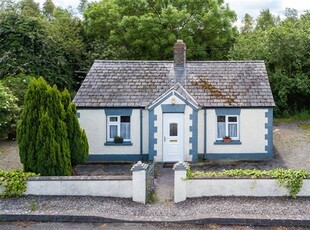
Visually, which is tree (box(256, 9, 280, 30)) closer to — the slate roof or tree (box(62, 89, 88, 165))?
the slate roof

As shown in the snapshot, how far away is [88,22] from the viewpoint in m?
34.4

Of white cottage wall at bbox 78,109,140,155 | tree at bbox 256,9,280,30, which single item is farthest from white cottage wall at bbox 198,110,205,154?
tree at bbox 256,9,280,30

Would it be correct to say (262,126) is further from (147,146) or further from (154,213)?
(154,213)

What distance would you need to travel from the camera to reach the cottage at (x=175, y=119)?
18.5m

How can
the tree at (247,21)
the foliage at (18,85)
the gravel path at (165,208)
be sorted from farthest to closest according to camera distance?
the tree at (247,21) < the foliage at (18,85) < the gravel path at (165,208)

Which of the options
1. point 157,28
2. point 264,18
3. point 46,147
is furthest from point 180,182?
point 264,18

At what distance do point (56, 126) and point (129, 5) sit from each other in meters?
22.0

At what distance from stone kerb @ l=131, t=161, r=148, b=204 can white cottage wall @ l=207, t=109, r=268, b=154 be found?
708 cm

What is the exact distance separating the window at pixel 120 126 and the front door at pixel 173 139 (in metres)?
1.82

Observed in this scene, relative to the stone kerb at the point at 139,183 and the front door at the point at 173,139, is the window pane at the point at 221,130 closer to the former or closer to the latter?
the front door at the point at 173,139

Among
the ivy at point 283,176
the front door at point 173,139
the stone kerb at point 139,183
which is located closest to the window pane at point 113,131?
the front door at point 173,139

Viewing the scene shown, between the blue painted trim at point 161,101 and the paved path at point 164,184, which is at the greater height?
the blue painted trim at point 161,101

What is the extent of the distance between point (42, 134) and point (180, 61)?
9.27 meters

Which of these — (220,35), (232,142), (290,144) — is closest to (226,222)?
(232,142)
